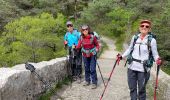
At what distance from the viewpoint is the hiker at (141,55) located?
20.0ft

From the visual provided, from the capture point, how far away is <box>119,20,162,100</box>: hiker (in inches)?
240

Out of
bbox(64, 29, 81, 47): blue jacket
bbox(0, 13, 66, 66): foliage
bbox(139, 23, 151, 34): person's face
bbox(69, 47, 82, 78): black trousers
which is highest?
bbox(139, 23, 151, 34): person's face

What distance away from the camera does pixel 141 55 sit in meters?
6.21

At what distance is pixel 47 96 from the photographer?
7.88 metres

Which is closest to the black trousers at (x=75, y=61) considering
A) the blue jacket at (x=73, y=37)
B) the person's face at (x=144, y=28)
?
the blue jacket at (x=73, y=37)

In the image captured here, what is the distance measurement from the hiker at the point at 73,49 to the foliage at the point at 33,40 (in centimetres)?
1515

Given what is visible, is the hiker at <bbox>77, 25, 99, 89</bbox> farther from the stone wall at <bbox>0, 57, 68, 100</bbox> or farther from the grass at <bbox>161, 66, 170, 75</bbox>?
the grass at <bbox>161, 66, 170, 75</bbox>

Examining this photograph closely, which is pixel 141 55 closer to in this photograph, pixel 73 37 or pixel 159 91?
pixel 159 91

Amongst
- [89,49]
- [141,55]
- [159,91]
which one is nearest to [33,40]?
[89,49]

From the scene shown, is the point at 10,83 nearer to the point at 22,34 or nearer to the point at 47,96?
the point at 47,96

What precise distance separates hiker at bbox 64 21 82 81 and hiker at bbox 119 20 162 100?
9.85 ft

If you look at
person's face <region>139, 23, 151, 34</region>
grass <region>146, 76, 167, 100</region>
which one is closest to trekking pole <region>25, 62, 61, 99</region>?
grass <region>146, 76, 167, 100</region>

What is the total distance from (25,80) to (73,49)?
9.28 feet

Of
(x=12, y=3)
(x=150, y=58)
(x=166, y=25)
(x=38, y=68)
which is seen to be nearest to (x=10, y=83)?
(x=38, y=68)
